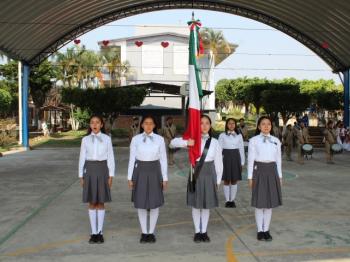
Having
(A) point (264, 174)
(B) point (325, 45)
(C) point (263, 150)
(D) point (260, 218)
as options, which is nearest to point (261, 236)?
(D) point (260, 218)

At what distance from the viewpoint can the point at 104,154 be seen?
5.95 m

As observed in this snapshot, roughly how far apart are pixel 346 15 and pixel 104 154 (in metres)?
17.4

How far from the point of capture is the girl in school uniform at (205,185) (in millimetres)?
5820

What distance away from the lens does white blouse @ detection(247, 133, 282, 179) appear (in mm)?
6004

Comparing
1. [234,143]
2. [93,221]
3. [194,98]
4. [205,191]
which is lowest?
[93,221]

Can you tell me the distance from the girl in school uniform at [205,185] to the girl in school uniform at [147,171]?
0.28 m

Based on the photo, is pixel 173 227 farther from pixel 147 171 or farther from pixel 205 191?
pixel 147 171

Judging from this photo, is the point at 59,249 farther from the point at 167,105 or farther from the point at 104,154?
the point at 167,105

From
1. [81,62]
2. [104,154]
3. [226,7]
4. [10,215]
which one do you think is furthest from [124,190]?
[81,62]

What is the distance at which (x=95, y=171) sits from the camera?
5.93m

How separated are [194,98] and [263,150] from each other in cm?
114

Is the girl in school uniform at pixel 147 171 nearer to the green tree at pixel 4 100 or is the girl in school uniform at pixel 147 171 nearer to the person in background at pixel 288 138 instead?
the person in background at pixel 288 138

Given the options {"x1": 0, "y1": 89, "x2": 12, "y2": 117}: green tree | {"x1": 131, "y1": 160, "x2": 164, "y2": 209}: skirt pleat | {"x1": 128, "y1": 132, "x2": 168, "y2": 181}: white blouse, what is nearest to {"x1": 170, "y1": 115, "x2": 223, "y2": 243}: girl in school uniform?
{"x1": 128, "y1": 132, "x2": 168, "y2": 181}: white blouse

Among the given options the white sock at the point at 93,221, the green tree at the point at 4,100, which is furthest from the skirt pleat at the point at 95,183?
the green tree at the point at 4,100
